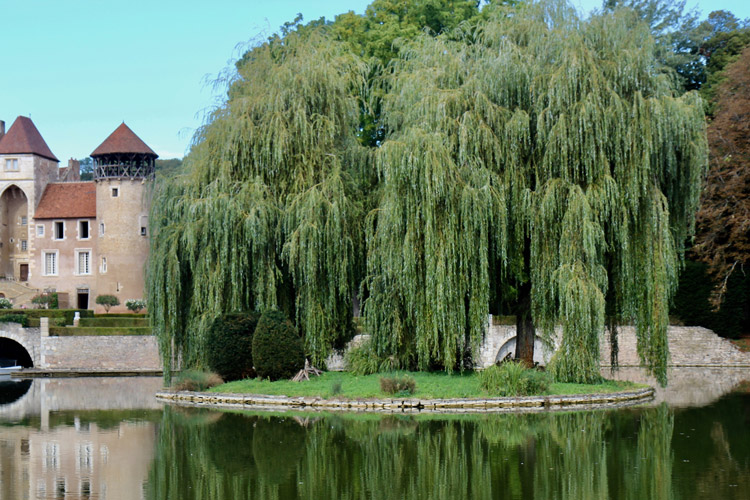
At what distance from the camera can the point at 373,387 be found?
1719cm

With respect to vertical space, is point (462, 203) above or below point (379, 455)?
above

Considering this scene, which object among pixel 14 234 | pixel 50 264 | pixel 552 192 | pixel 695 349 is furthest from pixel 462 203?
pixel 14 234

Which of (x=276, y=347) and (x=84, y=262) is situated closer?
(x=276, y=347)

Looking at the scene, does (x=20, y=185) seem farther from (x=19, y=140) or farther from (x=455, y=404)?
(x=455, y=404)

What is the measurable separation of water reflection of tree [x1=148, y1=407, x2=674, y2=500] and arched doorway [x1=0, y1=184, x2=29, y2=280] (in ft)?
115

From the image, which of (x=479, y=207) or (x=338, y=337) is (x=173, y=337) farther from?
(x=479, y=207)

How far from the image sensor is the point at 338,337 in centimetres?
1984

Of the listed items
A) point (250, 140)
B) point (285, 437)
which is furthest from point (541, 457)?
point (250, 140)

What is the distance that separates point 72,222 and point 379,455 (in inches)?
1448

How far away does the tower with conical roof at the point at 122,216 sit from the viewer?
1644 inches

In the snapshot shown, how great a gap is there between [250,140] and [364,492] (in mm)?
11664

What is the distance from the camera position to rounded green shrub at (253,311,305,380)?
719 inches

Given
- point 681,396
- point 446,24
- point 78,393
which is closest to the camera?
point 681,396

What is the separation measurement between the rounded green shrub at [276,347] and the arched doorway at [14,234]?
3212 cm
